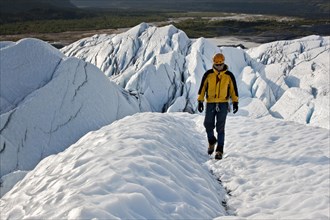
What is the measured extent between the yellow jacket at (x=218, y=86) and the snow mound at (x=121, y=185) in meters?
1.17

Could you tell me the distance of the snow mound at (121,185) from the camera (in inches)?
138

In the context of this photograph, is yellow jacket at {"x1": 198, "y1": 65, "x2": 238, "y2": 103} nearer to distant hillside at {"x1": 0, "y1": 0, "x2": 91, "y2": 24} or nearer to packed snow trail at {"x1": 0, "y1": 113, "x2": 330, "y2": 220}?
packed snow trail at {"x1": 0, "y1": 113, "x2": 330, "y2": 220}

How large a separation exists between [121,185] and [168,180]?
686 mm

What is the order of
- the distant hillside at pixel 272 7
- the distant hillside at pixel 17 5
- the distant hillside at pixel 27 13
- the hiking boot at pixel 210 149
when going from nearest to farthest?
the hiking boot at pixel 210 149 < the distant hillside at pixel 27 13 < the distant hillside at pixel 17 5 < the distant hillside at pixel 272 7

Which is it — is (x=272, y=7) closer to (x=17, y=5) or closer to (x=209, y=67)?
(x=17, y=5)

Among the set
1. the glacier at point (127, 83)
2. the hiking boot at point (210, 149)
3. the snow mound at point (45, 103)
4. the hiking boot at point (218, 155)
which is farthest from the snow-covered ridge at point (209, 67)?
the hiking boot at point (218, 155)

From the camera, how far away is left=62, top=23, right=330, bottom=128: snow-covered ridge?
59.5ft

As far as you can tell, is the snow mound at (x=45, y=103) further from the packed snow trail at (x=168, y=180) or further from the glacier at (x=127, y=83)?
the packed snow trail at (x=168, y=180)

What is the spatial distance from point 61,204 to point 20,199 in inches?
43.2

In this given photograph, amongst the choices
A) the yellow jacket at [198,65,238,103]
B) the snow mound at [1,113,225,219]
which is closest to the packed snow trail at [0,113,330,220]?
the snow mound at [1,113,225,219]

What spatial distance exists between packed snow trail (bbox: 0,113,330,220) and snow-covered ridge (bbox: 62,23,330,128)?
986 cm

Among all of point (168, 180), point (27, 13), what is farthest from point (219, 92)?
point (27, 13)

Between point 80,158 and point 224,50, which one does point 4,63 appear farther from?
point 224,50

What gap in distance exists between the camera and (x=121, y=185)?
3.84 metres
